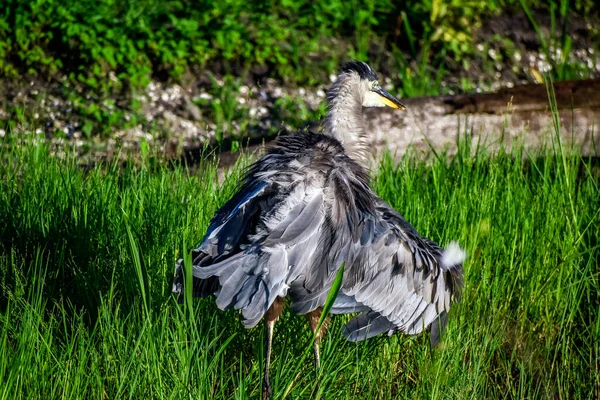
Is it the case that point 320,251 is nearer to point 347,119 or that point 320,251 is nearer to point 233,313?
point 233,313

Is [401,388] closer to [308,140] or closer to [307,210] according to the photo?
[307,210]

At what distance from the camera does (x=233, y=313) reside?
3.70 m

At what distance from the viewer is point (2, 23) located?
700 centimetres

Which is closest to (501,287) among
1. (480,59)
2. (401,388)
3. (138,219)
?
(401,388)

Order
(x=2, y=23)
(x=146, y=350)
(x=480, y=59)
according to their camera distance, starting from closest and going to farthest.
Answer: (x=146, y=350) < (x=2, y=23) < (x=480, y=59)

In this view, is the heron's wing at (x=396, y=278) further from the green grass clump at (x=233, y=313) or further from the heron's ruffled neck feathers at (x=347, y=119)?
the heron's ruffled neck feathers at (x=347, y=119)

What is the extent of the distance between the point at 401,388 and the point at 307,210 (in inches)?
30.7

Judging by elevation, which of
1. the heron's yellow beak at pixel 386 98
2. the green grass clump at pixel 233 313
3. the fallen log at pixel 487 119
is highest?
the heron's yellow beak at pixel 386 98

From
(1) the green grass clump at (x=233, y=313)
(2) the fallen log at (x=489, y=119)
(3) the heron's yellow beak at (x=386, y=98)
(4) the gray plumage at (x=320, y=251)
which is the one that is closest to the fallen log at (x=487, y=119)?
(2) the fallen log at (x=489, y=119)

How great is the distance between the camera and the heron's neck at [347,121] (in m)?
3.89

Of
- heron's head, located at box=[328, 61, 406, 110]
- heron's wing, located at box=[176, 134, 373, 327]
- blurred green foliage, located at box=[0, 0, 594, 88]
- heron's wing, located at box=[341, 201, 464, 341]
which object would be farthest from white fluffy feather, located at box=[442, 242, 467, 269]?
blurred green foliage, located at box=[0, 0, 594, 88]

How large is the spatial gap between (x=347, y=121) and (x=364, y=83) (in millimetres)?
471

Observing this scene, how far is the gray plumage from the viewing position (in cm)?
312

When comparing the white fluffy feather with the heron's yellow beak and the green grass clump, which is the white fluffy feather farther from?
the heron's yellow beak
